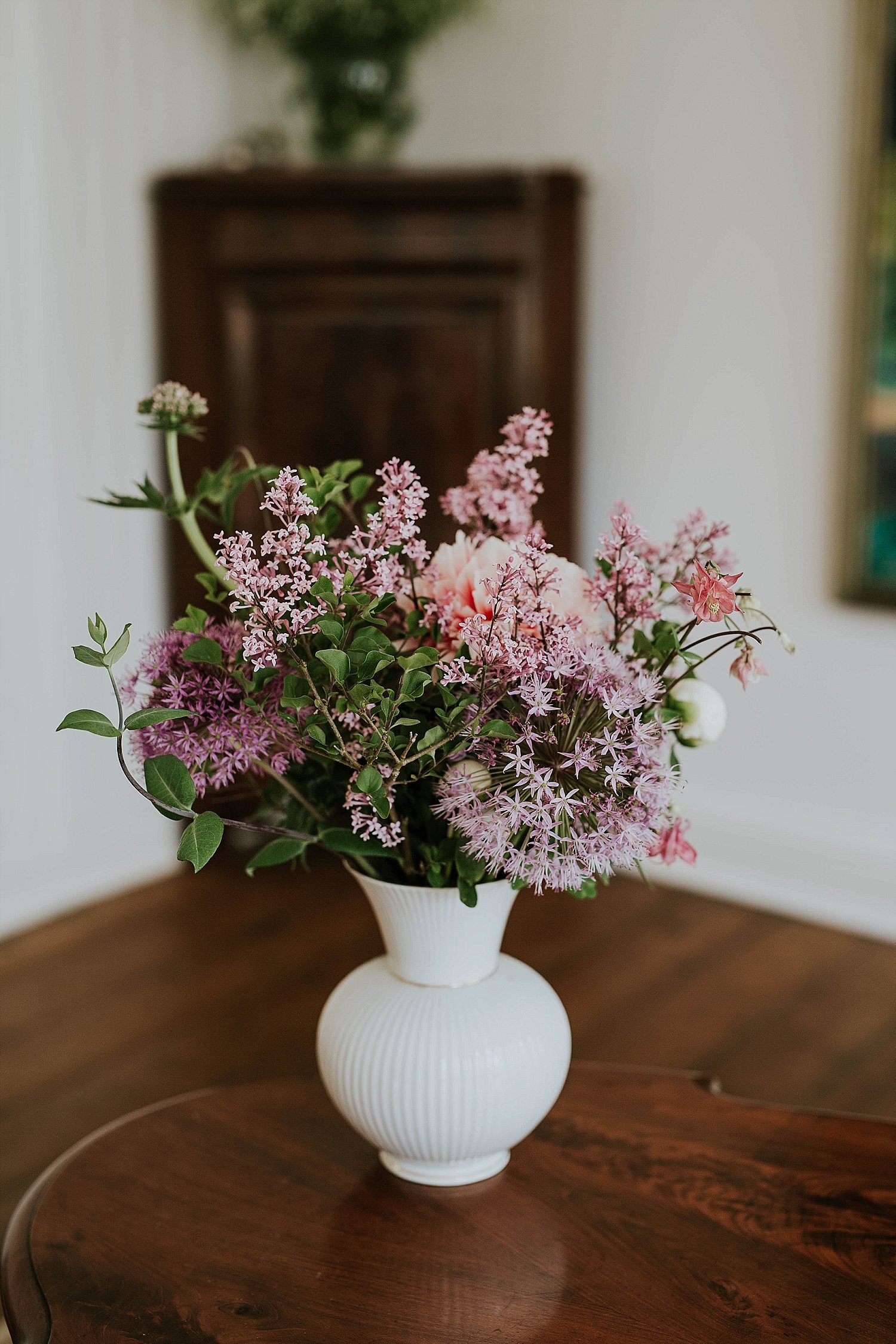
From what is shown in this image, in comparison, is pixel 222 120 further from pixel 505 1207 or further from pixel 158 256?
pixel 505 1207

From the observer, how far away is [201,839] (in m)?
0.85

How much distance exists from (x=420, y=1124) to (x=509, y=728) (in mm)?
338

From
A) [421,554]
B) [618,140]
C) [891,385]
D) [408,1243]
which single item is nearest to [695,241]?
[618,140]

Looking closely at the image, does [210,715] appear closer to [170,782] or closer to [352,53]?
[170,782]

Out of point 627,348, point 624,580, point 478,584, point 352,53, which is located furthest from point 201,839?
point 352,53

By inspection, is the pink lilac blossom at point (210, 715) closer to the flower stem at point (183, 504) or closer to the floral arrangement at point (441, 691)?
the floral arrangement at point (441, 691)

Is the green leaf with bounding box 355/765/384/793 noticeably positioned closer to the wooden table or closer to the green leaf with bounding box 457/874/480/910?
the green leaf with bounding box 457/874/480/910

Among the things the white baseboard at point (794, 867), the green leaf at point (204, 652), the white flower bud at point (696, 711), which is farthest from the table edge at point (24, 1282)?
the white baseboard at point (794, 867)

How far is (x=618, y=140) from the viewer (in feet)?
10.3

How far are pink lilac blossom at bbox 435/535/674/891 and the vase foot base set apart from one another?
300mm

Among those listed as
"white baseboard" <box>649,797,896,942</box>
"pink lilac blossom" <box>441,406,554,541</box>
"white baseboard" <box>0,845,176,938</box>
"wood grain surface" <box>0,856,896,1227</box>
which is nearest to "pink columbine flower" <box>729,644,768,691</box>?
"pink lilac blossom" <box>441,406,554,541</box>

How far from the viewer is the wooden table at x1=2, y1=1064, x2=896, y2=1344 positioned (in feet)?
2.94

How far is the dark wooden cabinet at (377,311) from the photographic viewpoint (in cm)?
308

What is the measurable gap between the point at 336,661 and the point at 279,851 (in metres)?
0.20
